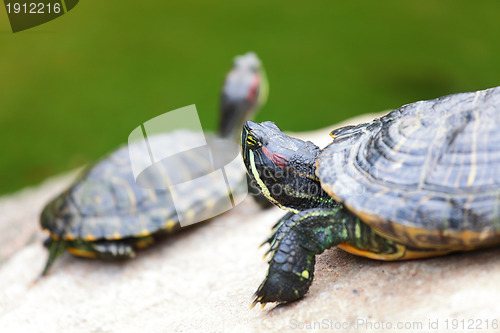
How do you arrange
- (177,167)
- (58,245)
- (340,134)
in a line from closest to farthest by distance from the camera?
(340,134) → (58,245) → (177,167)

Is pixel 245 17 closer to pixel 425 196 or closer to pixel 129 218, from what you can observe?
pixel 129 218

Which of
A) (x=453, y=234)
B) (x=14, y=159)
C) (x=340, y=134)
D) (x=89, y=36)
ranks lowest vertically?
(x=14, y=159)

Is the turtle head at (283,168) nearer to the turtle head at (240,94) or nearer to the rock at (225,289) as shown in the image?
the rock at (225,289)

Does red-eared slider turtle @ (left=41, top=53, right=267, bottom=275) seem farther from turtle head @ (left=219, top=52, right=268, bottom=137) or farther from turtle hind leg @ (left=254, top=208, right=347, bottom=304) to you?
turtle hind leg @ (left=254, top=208, right=347, bottom=304)

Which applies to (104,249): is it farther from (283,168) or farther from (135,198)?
(283,168)

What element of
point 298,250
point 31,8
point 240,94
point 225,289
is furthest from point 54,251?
point 31,8

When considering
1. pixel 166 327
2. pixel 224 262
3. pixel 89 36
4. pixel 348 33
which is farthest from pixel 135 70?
pixel 166 327
